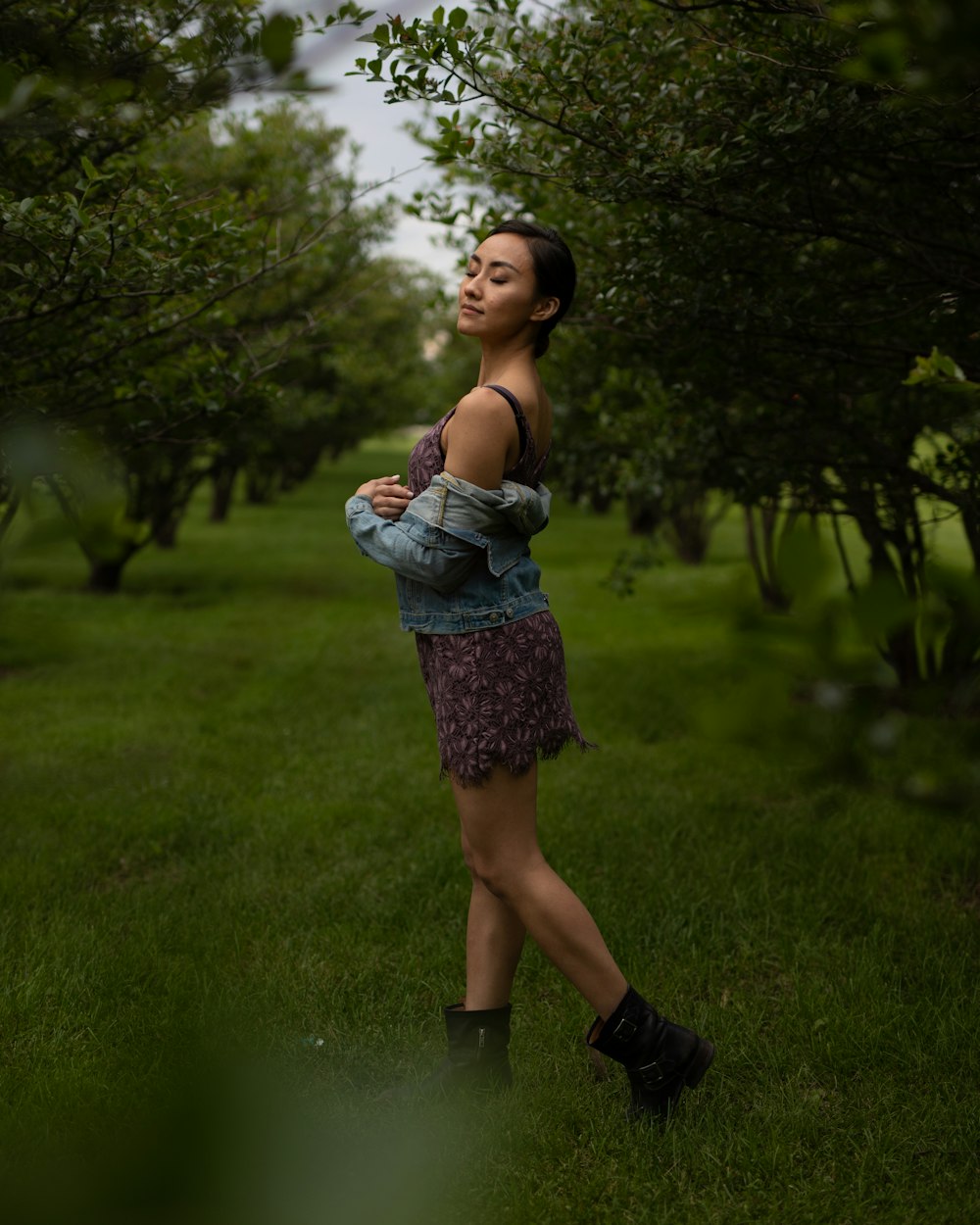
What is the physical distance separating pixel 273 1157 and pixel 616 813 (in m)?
4.78

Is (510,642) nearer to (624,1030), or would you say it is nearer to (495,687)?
(495,687)

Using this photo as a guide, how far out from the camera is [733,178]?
135 inches

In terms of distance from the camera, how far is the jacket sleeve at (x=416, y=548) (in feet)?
8.32

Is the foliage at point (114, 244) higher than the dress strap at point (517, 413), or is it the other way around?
the foliage at point (114, 244)

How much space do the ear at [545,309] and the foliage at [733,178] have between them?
2.00 ft

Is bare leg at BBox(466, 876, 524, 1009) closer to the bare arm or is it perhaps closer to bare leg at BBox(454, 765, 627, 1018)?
bare leg at BBox(454, 765, 627, 1018)

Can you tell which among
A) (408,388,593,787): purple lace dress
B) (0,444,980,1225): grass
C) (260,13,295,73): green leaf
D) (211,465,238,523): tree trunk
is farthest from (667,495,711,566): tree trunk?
(260,13,295,73): green leaf

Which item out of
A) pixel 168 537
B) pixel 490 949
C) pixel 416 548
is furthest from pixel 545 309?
pixel 168 537

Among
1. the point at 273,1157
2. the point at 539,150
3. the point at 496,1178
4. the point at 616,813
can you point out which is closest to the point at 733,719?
the point at 273,1157

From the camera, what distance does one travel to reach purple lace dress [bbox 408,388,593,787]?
2.67 m

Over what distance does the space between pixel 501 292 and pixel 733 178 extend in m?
1.14

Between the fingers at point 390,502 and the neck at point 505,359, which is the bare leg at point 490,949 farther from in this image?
the neck at point 505,359

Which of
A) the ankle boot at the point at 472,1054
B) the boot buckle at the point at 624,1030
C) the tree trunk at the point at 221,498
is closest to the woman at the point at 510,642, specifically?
the boot buckle at the point at 624,1030

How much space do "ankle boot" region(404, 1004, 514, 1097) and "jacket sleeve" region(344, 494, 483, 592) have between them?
114 cm
